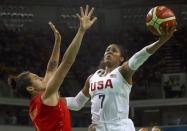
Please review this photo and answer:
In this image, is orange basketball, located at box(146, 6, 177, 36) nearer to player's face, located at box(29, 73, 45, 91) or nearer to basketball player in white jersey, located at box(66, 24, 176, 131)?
basketball player in white jersey, located at box(66, 24, 176, 131)

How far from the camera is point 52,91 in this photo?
478 centimetres

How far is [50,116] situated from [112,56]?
64.5 inches

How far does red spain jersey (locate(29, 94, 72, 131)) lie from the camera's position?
16.0 feet

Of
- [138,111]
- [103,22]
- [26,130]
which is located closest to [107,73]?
[26,130]

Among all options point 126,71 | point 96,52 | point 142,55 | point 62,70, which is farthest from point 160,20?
point 96,52

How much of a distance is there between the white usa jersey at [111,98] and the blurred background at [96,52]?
1351cm

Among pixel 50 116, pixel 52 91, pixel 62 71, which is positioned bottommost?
pixel 50 116

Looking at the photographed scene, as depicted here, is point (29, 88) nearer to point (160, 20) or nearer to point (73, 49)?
point (73, 49)

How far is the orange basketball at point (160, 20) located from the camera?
582 cm

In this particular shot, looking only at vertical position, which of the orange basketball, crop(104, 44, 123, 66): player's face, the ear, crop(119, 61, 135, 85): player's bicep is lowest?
the ear

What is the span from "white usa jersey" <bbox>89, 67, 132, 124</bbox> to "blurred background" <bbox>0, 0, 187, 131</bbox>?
13.5m

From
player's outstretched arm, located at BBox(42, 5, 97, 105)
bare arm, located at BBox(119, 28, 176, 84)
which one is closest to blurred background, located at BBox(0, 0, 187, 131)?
bare arm, located at BBox(119, 28, 176, 84)

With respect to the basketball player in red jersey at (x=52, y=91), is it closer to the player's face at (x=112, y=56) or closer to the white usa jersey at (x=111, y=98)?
the white usa jersey at (x=111, y=98)

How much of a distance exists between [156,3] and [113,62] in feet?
68.2
